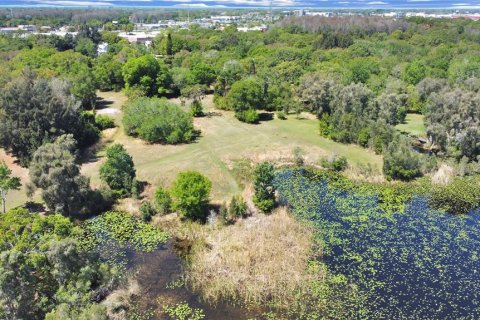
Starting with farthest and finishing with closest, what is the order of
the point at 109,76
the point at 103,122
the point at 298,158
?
the point at 109,76
the point at 103,122
the point at 298,158

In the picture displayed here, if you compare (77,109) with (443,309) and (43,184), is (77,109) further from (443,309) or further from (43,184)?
(443,309)

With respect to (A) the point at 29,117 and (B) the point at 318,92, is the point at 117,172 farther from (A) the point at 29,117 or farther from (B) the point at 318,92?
(B) the point at 318,92

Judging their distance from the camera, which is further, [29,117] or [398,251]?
[29,117]

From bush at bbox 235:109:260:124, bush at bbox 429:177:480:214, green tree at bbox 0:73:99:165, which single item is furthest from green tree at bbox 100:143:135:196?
bush at bbox 429:177:480:214

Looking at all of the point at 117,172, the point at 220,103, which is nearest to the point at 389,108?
the point at 220,103

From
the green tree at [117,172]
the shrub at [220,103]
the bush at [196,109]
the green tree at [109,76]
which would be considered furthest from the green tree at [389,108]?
the green tree at [109,76]
